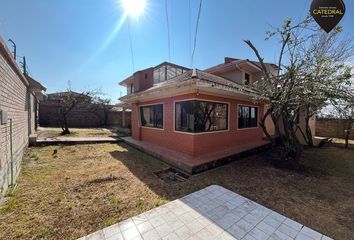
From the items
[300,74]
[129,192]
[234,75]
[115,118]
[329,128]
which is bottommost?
[129,192]

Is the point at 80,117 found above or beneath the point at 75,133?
above

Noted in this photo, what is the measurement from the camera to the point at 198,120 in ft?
21.7

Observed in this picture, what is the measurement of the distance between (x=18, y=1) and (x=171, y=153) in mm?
7942

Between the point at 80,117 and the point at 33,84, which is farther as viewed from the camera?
the point at 80,117

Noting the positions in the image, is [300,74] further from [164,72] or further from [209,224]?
[164,72]

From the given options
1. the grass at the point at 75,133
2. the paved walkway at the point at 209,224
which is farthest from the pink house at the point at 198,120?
the grass at the point at 75,133

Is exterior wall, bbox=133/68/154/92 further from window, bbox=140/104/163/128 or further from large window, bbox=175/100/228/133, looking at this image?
large window, bbox=175/100/228/133

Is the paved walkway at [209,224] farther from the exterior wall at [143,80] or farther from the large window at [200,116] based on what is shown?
the exterior wall at [143,80]

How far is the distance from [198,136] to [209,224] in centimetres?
389

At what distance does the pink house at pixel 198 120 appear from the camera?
249 inches

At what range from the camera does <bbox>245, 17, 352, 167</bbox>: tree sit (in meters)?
4.82

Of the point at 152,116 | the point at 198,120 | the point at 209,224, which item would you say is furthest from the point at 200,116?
the point at 209,224

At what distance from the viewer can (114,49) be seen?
10180 mm

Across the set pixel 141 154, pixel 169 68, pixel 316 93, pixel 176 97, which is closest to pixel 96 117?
pixel 169 68
